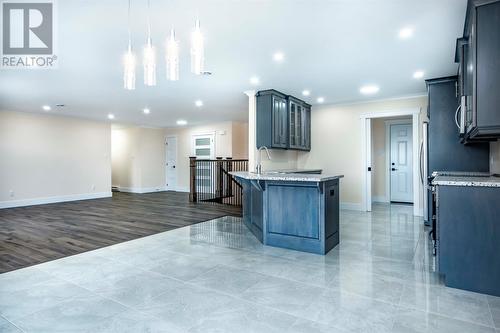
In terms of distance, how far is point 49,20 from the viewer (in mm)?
2756

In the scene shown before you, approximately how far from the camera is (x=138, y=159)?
10.4 m

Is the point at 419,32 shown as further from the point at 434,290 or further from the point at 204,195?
the point at 204,195

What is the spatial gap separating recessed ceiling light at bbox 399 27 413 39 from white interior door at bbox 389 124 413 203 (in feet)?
16.3

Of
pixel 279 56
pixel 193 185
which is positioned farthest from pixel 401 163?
pixel 193 185

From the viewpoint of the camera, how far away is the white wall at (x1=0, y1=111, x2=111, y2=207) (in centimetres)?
707

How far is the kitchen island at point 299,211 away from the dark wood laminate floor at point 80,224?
1914 mm

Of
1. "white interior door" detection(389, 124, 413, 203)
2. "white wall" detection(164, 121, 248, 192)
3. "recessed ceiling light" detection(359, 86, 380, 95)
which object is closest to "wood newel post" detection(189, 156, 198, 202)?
"white wall" detection(164, 121, 248, 192)

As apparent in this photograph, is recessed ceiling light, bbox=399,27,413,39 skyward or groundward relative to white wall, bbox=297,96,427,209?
skyward

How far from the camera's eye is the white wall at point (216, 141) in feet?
31.3

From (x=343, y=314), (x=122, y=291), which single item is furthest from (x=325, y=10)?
(x=122, y=291)

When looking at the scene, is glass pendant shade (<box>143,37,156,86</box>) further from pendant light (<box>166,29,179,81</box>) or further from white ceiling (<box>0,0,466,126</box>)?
white ceiling (<box>0,0,466,126</box>)

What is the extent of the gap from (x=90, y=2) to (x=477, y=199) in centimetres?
362

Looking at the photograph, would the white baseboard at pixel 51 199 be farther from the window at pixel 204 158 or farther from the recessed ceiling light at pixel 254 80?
the recessed ceiling light at pixel 254 80

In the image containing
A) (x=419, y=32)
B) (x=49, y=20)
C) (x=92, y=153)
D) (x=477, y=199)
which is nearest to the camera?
(x=477, y=199)
